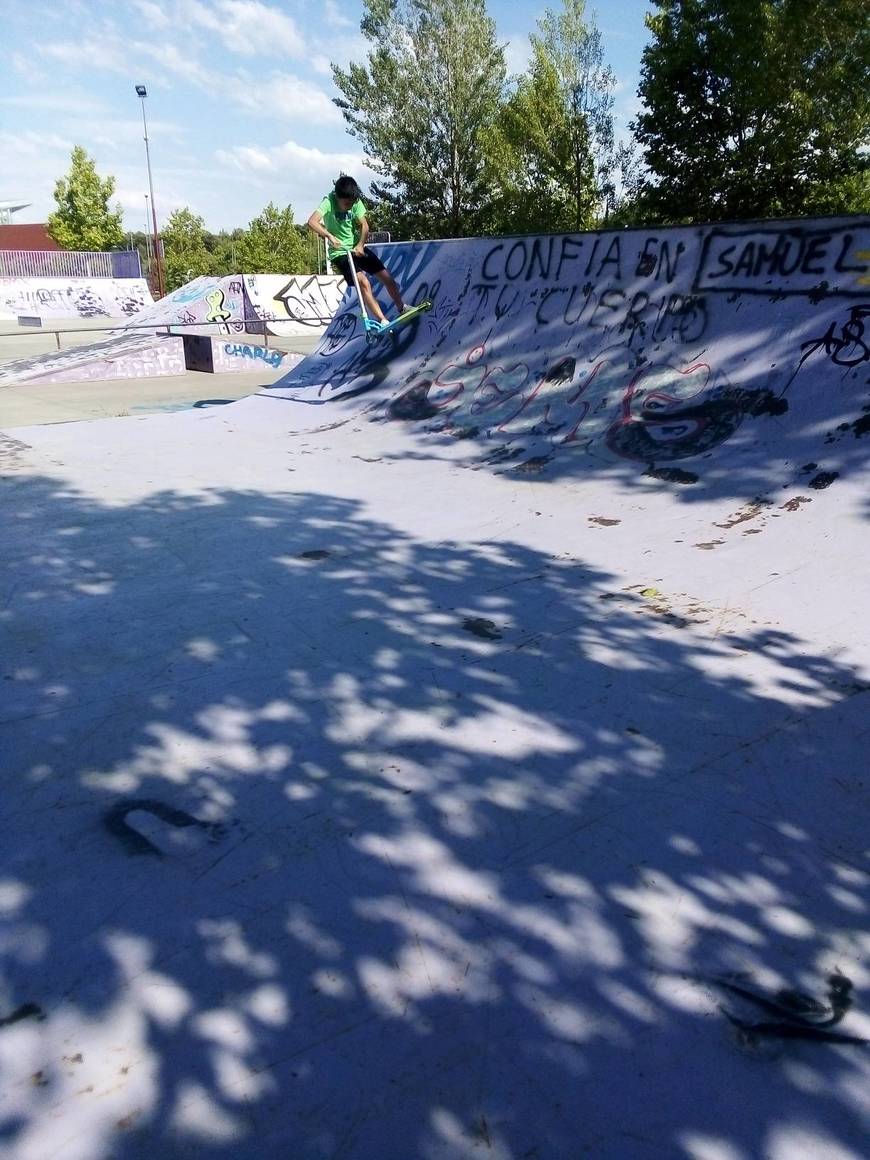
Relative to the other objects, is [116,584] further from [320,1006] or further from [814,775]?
[814,775]

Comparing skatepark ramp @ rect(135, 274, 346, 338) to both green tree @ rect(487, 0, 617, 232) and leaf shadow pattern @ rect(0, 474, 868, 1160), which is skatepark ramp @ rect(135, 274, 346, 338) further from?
leaf shadow pattern @ rect(0, 474, 868, 1160)

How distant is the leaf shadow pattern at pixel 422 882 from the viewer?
1.50m

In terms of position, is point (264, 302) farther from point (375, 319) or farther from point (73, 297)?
point (375, 319)

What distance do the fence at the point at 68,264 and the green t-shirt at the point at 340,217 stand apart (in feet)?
94.4

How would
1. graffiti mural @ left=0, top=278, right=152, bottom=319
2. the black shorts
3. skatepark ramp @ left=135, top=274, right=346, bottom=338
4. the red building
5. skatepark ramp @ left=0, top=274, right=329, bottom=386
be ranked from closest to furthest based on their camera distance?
the black shorts < skatepark ramp @ left=0, top=274, right=329, bottom=386 < skatepark ramp @ left=135, top=274, right=346, bottom=338 < graffiti mural @ left=0, top=278, right=152, bottom=319 < the red building

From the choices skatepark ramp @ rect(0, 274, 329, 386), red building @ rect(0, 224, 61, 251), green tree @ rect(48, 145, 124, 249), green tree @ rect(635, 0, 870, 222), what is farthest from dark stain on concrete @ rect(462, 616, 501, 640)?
red building @ rect(0, 224, 61, 251)

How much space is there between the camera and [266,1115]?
1.48m

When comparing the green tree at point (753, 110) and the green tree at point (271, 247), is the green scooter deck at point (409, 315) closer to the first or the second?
the green tree at point (753, 110)

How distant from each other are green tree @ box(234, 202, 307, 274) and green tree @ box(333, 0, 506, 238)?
1005 cm

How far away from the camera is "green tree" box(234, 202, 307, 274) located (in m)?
43.4

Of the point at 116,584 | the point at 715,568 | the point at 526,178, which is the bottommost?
the point at 116,584

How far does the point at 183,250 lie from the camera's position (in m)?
49.9

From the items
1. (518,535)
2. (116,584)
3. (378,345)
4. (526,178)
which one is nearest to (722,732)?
(518,535)

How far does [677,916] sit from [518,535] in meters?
3.05
